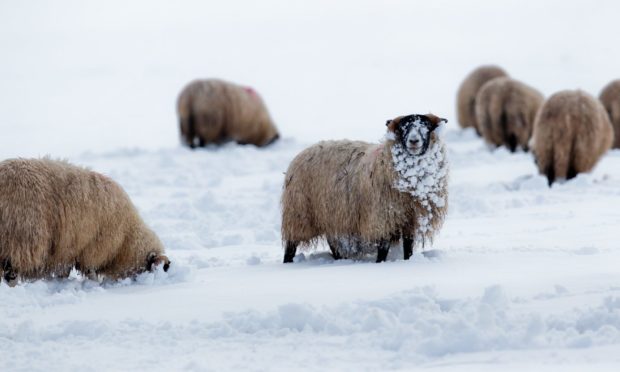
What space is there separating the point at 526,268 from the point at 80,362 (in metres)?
2.94

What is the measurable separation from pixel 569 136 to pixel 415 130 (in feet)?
18.8

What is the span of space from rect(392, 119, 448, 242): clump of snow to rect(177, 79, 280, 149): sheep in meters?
12.0

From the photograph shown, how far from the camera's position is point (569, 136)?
12109 mm

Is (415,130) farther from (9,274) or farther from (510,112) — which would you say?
(510,112)

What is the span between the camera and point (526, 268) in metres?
6.15

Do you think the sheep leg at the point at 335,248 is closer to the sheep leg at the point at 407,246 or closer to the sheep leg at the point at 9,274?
the sheep leg at the point at 407,246

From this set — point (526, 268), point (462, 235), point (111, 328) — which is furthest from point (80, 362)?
point (462, 235)

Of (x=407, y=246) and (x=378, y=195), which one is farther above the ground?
(x=378, y=195)

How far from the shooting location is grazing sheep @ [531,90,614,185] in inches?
476

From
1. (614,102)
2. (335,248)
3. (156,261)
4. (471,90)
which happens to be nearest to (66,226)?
(156,261)

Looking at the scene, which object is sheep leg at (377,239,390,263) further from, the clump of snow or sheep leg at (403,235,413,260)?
the clump of snow

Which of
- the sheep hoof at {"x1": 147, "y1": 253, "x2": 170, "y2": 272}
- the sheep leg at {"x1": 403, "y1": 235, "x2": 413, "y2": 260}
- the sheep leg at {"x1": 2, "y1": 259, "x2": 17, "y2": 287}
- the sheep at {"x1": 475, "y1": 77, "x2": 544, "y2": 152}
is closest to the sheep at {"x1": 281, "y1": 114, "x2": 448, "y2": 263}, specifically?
the sheep leg at {"x1": 403, "y1": 235, "x2": 413, "y2": 260}

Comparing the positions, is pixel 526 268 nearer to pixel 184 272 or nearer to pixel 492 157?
pixel 184 272

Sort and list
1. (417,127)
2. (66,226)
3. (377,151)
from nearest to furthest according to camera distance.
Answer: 1. (66,226)
2. (417,127)
3. (377,151)
